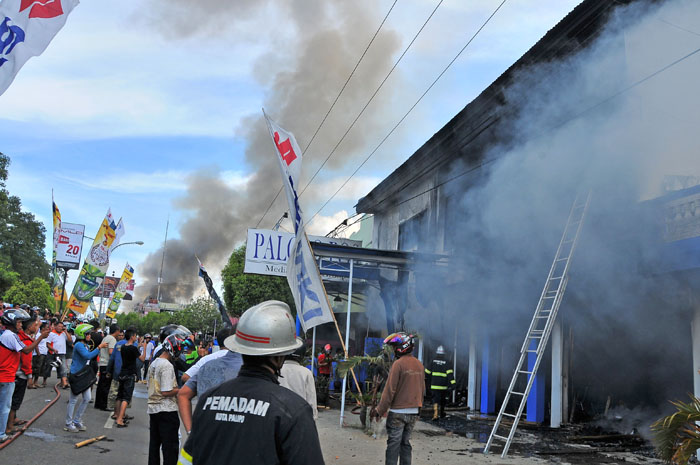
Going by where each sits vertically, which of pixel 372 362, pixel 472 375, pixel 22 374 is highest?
pixel 372 362

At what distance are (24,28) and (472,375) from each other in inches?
457

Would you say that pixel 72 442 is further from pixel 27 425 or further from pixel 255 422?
pixel 255 422

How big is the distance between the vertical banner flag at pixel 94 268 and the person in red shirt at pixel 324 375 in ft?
29.6

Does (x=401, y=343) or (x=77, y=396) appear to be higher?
(x=401, y=343)

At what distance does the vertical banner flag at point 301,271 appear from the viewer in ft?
20.7

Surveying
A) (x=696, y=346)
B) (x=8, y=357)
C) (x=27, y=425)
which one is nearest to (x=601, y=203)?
(x=696, y=346)

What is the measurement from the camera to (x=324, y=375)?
13.4 m

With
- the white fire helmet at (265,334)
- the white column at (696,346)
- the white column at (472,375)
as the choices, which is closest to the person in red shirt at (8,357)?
the white fire helmet at (265,334)

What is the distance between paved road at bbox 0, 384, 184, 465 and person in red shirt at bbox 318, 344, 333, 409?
396cm

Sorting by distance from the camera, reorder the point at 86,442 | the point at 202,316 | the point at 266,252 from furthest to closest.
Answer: the point at 202,316
the point at 266,252
the point at 86,442

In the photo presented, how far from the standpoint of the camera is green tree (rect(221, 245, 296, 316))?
97.2ft

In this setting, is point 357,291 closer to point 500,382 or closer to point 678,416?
point 500,382

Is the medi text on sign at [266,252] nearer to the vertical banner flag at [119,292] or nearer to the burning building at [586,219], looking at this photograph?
the burning building at [586,219]

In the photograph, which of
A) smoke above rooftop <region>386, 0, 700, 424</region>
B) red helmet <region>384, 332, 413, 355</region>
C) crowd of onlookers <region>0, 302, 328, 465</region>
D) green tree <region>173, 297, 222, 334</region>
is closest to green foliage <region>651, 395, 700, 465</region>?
red helmet <region>384, 332, 413, 355</region>
